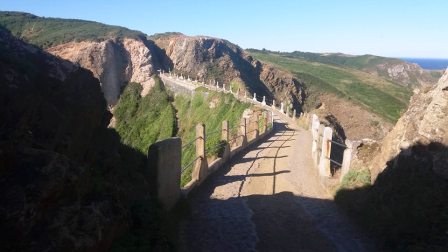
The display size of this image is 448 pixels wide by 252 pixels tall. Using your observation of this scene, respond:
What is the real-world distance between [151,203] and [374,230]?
3.99 meters

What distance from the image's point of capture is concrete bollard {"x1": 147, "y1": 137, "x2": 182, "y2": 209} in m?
7.56

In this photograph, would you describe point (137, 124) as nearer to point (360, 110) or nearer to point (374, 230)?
point (360, 110)

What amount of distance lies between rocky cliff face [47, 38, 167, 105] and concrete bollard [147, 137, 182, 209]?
4880 cm

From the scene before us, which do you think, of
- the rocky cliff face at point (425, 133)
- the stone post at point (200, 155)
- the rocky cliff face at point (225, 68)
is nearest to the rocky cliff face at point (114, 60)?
the rocky cliff face at point (225, 68)

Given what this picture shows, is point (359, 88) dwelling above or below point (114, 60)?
below

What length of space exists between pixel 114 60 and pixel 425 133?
54862mm

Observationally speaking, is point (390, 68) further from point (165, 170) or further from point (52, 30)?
point (165, 170)

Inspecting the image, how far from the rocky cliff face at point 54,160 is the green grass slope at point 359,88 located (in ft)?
194

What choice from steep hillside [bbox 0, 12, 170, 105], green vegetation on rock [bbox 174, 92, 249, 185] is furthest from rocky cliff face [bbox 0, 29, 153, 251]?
steep hillside [bbox 0, 12, 170, 105]

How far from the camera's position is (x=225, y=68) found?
6838cm

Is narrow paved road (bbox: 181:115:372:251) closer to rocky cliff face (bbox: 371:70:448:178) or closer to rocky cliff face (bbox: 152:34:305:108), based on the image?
rocky cliff face (bbox: 371:70:448:178)

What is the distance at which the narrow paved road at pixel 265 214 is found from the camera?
7.65 meters

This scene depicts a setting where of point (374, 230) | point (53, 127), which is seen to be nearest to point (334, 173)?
point (374, 230)

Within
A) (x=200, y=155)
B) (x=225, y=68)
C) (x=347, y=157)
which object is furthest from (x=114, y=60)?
(x=347, y=157)
